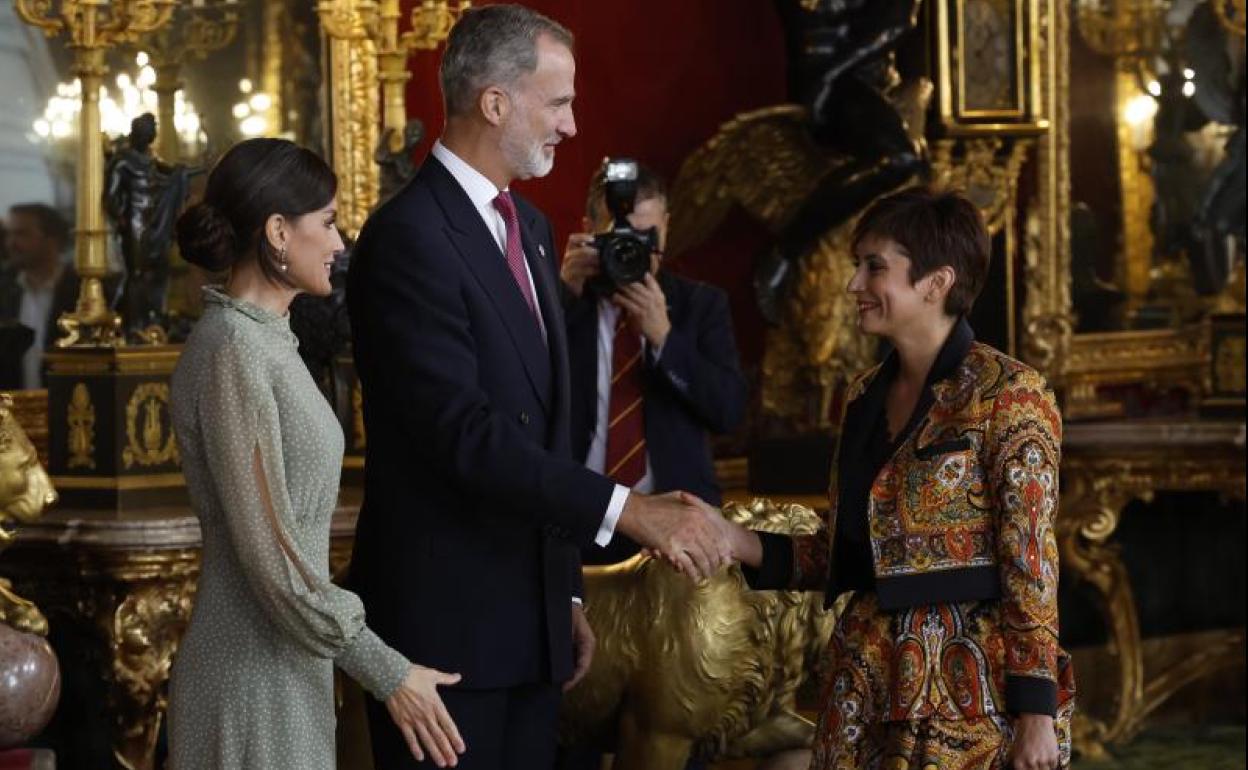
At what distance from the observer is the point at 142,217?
5.52 metres

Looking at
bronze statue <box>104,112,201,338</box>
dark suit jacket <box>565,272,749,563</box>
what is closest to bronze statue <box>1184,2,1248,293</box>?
dark suit jacket <box>565,272,749,563</box>

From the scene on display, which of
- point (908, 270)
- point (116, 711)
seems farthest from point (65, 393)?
point (908, 270)

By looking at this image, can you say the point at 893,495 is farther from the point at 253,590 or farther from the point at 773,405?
the point at 773,405

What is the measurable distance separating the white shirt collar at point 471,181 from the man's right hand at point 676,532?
1.61ft

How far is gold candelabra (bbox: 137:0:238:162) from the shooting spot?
587 cm

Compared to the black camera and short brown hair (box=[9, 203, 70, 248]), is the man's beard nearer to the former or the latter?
the black camera

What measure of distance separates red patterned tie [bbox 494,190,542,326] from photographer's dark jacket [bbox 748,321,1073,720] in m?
0.59

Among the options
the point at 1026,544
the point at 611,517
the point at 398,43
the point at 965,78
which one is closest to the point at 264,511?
the point at 611,517

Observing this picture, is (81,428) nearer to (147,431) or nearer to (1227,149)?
(147,431)

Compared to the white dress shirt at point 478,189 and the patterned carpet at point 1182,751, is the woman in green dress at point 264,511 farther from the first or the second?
the patterned carpet at point 1182,751

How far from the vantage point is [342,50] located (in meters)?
6.14

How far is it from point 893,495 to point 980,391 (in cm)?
19

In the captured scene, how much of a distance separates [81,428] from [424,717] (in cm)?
255

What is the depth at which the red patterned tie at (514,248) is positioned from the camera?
3.41 metres
